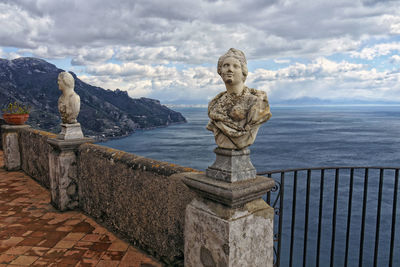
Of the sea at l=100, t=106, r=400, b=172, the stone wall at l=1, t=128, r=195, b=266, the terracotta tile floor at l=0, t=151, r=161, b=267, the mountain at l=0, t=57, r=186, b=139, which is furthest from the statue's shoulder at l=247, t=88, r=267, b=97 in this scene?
the mountain at l=0, t=57, r=186, b=139

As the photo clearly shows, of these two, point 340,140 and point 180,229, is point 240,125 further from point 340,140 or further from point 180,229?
point 340,140

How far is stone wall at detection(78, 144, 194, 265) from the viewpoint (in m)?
2.45

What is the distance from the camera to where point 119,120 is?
9312cm

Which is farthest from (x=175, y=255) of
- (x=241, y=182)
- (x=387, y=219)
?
(x=387, y=219)

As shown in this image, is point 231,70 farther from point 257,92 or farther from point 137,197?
point 137,197

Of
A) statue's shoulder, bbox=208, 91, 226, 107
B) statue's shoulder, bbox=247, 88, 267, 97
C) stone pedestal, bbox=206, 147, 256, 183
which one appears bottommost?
stone pedestal, bbox=206, 147, 256, 183

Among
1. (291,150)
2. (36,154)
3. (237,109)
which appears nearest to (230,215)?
(237,109)

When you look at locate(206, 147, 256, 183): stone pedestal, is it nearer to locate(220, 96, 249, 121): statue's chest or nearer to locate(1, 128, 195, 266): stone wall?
locate(220, 96, 249, 121): statue's chest

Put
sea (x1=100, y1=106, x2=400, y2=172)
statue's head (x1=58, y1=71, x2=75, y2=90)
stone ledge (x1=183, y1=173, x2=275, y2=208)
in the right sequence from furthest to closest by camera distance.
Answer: sea (x1=100, y1=106, x2=400, y2=172) → statue's head (x1=58, y1=71, x2=75, y2=90) → stone ledge (x1=183, y1=173, x2=275, y2=208)

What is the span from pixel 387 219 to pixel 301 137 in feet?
139

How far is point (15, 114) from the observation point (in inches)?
248

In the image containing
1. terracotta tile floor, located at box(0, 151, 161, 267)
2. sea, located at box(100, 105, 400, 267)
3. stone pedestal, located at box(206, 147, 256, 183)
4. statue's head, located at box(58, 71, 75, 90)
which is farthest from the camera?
sea, located at box(100, 105, 400, 267)

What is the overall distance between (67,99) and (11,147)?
12.1 feet

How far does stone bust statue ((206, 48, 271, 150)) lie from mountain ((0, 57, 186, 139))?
6448cm
